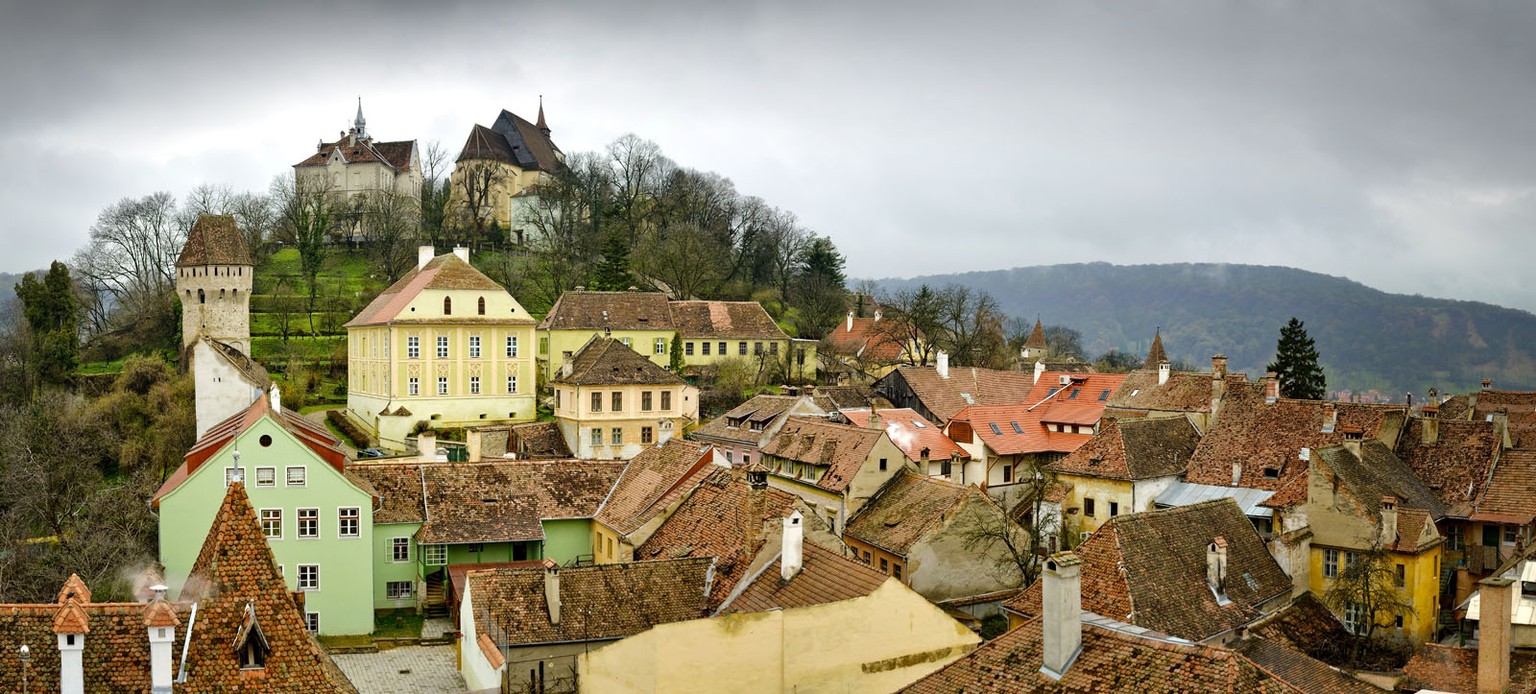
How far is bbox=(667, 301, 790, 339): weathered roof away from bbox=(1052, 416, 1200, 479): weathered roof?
117 ft

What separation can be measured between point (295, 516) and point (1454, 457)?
41.7m

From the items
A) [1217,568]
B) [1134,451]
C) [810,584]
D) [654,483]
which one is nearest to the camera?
[810,584]

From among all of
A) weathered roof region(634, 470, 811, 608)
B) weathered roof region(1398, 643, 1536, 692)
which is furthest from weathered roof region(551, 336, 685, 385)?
weathered roof region(1398, 643, 1536, 692)

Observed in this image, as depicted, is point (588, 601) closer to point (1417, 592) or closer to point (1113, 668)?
point (1113, 668)

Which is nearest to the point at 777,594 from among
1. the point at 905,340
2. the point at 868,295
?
the point at 905,340

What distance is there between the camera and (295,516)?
3584 cm

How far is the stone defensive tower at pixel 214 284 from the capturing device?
73.2 meters

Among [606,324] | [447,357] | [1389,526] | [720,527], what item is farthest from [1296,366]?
[720,527]

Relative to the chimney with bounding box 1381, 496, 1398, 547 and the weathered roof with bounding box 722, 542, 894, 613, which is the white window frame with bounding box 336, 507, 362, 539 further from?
the chimney with bounding box 1381, 496, 1398, 547

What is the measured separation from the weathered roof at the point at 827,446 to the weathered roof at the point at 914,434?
300 cm

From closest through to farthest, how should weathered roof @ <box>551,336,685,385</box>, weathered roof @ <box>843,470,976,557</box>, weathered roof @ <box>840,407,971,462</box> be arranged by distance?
weathered roof @ <box>843,470,976,557</box> → weathered roof @ <box>840,407,971,462</box> → weathered roof @ <box>551,336,685,385</box>

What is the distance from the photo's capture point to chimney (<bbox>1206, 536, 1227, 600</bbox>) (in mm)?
30859

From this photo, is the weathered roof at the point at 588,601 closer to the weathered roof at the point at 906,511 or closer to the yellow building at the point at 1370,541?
the weathered roof at the point at 906,511

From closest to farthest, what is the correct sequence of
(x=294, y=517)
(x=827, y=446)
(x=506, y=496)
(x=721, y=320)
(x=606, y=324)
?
1. (x=294, y=517)
2. (x=506, y=496)
3. (x=827, y=446)
4. (x=606, y=324)
5. (x=721, y=320)
